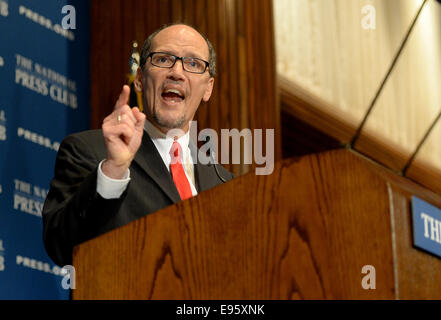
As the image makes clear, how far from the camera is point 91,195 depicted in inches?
65.9

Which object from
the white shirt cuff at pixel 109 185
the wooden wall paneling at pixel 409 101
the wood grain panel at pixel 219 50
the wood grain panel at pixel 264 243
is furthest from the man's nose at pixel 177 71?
the wooden wall paneling at pixel 409 101

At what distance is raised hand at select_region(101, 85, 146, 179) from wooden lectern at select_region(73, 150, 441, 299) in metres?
0.20

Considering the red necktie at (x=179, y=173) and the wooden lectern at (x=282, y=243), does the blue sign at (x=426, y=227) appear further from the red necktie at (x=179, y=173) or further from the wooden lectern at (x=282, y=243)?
the red necktie at (x=179, y=173)

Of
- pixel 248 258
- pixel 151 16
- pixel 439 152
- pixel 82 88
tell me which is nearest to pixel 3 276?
pixel 82 88

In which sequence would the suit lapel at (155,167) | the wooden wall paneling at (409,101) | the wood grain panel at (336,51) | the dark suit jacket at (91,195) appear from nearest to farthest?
1. the dark suit jacket at (91,195)
2. the suit lapel at (155,167)
3. the wood grain panel at (336,51)
4. the wooden wall paneling at (409,101)

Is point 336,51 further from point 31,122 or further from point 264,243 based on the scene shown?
point 264,243

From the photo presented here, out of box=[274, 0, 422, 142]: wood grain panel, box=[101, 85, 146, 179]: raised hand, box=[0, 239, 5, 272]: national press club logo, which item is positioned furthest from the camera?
box=[274, 0, 422, 142]: wood grain panel

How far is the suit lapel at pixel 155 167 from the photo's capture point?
6.37 ft

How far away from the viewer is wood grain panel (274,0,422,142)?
12.5 ft

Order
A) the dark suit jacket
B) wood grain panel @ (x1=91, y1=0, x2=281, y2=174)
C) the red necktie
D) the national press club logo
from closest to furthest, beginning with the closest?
the dark suit jacket < the red necktie < the national press club logo < wood grain panel @ (x1=91, y1=0, x2=281, y2=174)

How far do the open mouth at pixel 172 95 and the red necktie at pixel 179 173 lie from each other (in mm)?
113

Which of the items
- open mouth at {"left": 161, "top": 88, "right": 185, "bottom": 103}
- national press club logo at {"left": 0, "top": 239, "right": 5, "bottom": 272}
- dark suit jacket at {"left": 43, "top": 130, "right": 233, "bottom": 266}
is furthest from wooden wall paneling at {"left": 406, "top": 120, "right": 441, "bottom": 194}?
dark suit jacket at {"left": 43, "top": 130, "right": 233, "bottom": 266}

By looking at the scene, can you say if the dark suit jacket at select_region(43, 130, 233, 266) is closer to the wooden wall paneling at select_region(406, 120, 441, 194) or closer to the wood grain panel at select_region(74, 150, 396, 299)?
the wood grain panel at select_region(74, 150, 396, 299)
